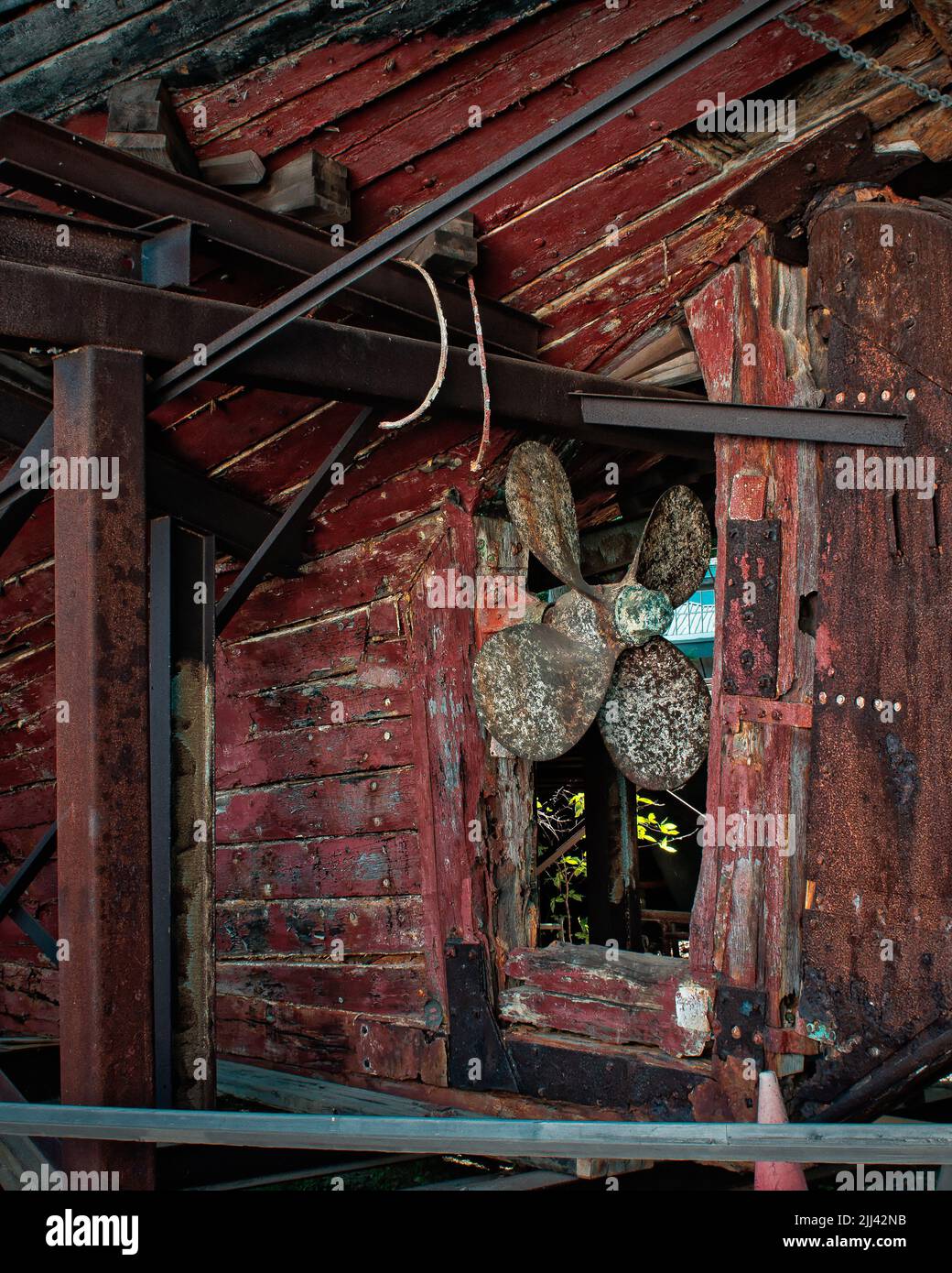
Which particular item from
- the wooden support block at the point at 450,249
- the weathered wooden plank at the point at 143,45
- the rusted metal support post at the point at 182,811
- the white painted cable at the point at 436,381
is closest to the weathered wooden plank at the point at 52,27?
the weathered wooden plank at the point at 143,45

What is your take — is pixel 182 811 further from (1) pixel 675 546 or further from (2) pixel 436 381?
(1) pixel 675 546

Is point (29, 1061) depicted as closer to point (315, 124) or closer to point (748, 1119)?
point (748, 1119)

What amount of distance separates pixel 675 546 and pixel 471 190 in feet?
7.39

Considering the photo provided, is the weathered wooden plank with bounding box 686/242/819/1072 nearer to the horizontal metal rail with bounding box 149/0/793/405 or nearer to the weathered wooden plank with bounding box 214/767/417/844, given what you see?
the horizontal metal rail with bounding box 149/0/793/405

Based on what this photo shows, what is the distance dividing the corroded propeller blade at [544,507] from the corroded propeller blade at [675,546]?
13.3 inches

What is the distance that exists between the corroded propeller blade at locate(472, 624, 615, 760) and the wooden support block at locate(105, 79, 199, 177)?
210 centimetres

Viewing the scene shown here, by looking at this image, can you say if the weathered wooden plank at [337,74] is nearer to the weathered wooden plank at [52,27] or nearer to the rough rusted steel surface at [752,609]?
the weathered wooden plank at [52,27]

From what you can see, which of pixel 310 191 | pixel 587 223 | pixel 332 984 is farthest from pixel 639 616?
pixel 332 984

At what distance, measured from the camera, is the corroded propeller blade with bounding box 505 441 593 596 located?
482 cm

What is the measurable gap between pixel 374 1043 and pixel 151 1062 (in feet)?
6.71

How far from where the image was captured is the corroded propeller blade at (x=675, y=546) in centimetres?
511

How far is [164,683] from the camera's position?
3.54m

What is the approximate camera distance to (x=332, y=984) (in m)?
5.36
